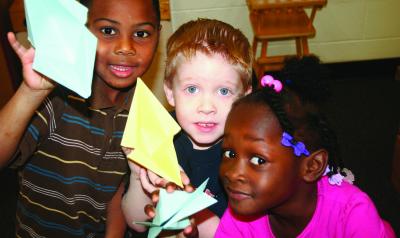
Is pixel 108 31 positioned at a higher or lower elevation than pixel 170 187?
higher

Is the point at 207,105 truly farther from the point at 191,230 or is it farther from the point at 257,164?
the point at 191,230

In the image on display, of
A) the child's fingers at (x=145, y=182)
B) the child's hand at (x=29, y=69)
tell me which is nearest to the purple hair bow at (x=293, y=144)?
the child's fingers at (x=145, y=182)

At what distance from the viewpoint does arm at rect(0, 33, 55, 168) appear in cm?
75

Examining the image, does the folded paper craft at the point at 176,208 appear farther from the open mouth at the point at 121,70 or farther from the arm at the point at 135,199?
the open mouth at the point at 121,70

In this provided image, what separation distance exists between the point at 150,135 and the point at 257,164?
26cm

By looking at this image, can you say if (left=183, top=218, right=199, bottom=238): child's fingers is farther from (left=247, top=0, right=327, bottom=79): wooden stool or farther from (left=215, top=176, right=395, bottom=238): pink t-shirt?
(left=247, top=0, right=327, bottom=79): wooden stool

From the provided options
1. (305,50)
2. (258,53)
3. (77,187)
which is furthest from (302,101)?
(258,53)

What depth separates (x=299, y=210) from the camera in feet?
3.10

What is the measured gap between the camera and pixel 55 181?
104 centimetres

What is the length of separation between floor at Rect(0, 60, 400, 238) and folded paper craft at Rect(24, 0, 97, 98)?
1.51 m

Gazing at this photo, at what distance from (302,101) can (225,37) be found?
292 mm

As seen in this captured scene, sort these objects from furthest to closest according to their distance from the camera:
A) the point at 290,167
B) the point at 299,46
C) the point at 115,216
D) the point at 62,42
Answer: the point at 299,46, the point at 115,216, the point at 290,167, the point at 62,42

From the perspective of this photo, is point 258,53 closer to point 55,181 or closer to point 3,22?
point 3,22

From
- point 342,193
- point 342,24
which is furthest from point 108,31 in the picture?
point 342,24
